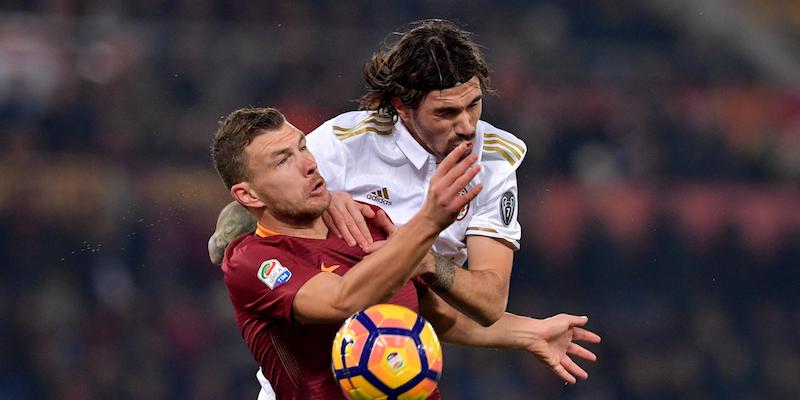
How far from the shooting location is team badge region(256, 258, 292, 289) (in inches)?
151

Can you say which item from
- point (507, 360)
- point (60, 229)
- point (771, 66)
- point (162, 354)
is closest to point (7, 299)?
point (60, 229)

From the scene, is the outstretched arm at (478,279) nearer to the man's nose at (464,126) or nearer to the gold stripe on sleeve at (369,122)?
the man's nose at (464,126)

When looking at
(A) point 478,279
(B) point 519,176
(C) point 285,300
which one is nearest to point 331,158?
(A) point 478,279

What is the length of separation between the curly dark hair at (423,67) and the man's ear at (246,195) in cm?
87

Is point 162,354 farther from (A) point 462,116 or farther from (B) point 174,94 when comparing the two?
(A) point 462,116

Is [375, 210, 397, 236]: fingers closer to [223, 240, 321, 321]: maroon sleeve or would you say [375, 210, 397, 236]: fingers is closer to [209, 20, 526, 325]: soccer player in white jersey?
[209, 20, 526, 325]: soccer player in white jersey

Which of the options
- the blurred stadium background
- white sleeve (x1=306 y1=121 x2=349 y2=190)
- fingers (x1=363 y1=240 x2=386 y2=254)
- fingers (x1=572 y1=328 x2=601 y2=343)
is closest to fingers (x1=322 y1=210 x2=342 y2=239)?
fingers (x1=363 y1=240 x2=386 y2=254)

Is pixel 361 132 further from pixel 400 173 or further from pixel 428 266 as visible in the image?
pixel 428 266

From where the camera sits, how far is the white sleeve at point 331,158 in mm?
4617

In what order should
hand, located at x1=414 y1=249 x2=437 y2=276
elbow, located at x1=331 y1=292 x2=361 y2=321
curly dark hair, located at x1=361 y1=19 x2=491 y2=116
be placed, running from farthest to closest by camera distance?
1. curly dark hair, located at x1=361 y1=19 x2=491 y2=116
2. hand, located at x1=414 y1=249 x2=437 y2=276
3. elbow, located at x1=331 y1=292 x2=361 y2=321

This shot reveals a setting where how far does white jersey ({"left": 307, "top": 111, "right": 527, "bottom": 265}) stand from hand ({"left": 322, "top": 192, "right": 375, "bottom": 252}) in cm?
41

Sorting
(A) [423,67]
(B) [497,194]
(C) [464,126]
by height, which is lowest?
(B) [497,194]

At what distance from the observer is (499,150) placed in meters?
4.77

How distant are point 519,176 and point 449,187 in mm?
6478
